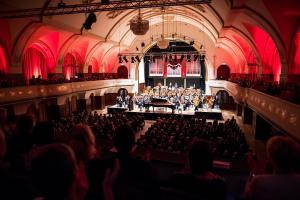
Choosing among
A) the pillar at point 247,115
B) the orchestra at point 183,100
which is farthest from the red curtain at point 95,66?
the pillar at point 247,115

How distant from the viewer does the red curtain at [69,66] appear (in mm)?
22922

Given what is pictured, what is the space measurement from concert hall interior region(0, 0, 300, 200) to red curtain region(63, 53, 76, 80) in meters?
0.10

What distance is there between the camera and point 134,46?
28.4m

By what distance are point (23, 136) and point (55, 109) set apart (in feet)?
50.6

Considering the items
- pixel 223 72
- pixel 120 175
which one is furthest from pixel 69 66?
pixel 120 175

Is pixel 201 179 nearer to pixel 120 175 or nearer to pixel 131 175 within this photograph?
pixel 131 175

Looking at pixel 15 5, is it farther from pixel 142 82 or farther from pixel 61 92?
pixel 142 82

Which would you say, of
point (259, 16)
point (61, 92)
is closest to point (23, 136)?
point (259, 16)

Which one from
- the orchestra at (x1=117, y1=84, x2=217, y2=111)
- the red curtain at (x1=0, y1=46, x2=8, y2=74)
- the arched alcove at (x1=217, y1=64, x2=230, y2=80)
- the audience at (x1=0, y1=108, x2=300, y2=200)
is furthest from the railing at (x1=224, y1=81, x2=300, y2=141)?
the arched alcove at (x1=217, y1=64, x2=230, y2=80)

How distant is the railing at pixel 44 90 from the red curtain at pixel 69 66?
3.11 m

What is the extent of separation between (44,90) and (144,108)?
8.80 meters

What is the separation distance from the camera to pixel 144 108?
21797 millimetres

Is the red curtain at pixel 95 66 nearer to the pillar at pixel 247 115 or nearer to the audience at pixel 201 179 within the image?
the pillar at pixel 247 115

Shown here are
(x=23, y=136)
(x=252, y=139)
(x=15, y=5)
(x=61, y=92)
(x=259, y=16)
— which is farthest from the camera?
(x=61, y=92)
